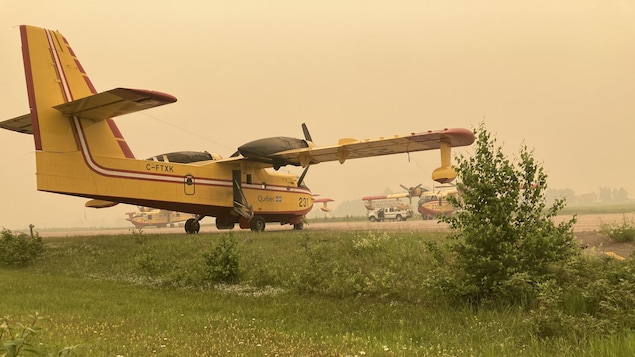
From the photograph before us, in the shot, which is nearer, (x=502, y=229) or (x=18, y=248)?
(x=502, y=229)

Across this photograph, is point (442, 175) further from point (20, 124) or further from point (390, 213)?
point (390, 213)

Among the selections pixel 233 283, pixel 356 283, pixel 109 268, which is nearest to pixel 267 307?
pixel 356 283

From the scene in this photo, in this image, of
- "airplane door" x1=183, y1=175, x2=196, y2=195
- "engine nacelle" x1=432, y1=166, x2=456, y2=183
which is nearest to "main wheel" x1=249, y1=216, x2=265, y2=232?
"airplane door" x1=183, y1=175, x2=196, y2=195

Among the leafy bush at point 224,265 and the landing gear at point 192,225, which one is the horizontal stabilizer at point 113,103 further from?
the landing gear at point 192,225

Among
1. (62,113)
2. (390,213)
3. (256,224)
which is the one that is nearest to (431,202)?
(390,213)

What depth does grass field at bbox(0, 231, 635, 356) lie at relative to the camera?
227 inches

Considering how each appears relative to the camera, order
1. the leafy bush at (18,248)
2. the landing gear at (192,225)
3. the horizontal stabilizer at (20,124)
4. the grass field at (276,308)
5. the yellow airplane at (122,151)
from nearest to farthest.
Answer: the grass field at (276,308), the yellow airplane at (122,151), the leafy bush at (18,248), the horizontal stabilizer at (20,124), the landing gear at (192,225)

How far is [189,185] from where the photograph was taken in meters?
19.8

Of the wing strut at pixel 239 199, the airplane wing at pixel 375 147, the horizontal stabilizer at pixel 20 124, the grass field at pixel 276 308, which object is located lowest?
the grass field at pixel 276 308

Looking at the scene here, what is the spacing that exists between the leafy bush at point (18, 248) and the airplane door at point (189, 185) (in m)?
7.22


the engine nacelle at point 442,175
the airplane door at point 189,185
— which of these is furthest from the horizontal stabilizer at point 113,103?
the engine nacelle at point 442,175

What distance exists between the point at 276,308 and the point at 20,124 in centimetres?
1919

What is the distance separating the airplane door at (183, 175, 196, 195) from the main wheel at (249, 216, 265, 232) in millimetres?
4080

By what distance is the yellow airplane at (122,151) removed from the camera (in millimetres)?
15086
